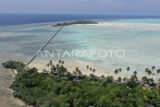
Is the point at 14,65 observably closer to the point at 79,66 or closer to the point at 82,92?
the point at 79,66

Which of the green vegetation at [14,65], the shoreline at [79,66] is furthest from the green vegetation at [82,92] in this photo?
the green vegetation at [14,65]

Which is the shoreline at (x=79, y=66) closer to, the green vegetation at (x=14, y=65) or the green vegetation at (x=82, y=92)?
the green vegetation at (x=14, y=65)

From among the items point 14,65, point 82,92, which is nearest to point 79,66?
point 14,65

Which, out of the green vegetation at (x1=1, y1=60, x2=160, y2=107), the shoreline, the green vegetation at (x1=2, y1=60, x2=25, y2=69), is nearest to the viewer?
the green vegetation at (x1=1, y1=60, x2=160, y2=107)

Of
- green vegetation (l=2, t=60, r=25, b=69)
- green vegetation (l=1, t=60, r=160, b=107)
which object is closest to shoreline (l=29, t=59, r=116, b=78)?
Result: green vegetation (l=2, t=60, r=25, b=69)

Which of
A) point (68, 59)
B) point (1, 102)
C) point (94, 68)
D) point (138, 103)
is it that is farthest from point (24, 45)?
point (138, 103)

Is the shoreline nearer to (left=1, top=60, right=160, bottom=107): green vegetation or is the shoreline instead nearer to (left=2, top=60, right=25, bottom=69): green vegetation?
(left=2, top=60, right=25, bottom=69): green vegetation

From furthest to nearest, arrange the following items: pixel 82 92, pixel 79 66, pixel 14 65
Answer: pixel 79 66 < pixel 14 65 < pixel 82 92

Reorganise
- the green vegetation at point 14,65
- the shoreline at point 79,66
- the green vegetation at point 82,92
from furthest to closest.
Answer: the green vegetation at point 14,65 < the shoreline at point 79,66 < the green vegetation at point 82,92
